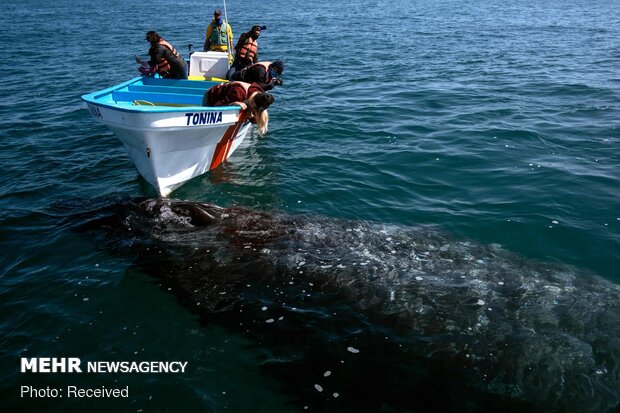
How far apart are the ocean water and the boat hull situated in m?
0.49

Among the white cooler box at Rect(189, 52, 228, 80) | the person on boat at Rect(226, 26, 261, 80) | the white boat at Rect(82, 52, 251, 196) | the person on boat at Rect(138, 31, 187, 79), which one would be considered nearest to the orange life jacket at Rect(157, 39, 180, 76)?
the person on boat at Rect(138, 31, 187, 79)

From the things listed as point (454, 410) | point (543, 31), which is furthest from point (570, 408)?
point (543, 31)

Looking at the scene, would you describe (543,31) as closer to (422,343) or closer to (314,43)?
(314,43)

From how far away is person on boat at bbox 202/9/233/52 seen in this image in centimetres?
1703

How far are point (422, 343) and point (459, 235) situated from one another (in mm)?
3396

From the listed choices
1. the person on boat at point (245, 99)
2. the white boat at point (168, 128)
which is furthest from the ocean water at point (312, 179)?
the person on boat at point (245, 99)

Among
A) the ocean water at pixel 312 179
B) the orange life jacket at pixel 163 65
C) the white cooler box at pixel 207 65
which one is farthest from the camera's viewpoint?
the white cooler box at pixel 207 65

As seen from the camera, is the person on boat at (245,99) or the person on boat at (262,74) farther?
the person on boat at (262,74)

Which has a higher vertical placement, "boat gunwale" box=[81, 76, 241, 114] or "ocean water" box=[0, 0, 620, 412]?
"boat gunwale" box=[81, 76, 241, 114]

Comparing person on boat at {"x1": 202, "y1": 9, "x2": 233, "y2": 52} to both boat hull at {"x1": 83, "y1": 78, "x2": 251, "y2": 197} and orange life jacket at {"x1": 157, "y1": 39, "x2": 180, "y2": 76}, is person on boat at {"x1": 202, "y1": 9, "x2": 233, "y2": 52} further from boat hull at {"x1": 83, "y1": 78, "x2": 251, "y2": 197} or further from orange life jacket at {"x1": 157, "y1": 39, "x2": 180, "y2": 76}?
boat hull at {"x1": 83, "y1": 78, "x2": 251, "y2": 197}

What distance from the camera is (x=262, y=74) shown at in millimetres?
12648

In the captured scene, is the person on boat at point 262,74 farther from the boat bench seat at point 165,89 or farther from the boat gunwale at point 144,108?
the boat gunwale at point 144,108

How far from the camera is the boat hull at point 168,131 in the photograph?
31.4 feet

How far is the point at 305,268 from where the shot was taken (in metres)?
7.38
